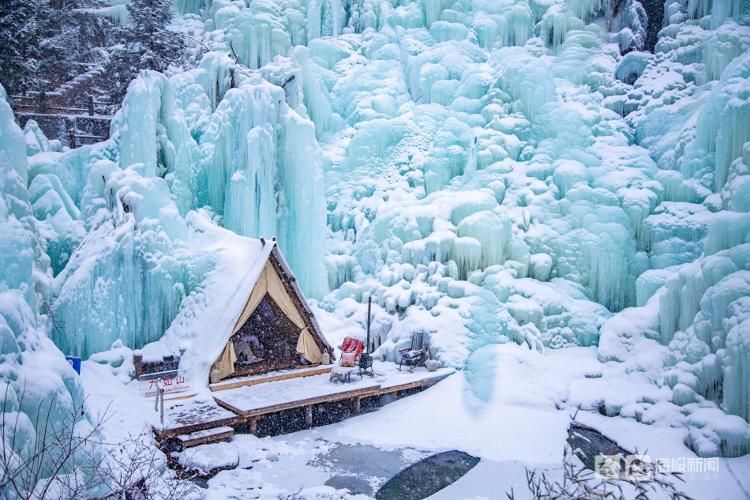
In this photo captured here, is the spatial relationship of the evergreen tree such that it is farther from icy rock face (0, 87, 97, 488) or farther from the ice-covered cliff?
icy rock face (0, 87, 97, 488)

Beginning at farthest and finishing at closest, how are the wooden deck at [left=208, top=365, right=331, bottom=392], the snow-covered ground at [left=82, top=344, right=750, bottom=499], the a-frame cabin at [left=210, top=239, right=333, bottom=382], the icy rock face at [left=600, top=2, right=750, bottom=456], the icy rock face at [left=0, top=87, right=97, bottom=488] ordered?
1. the a-frame cabin at [left=210, top=239, right=333, bottom=382]
2. the wooden deck at [left=208, top=365, right=331, bottom=392]
3. the icy rock face at [left=600, top=2, right=750, bottom=456]
4. the snow-covered ground at [left=82, top=344, right=750, bottom=499]
5. the icy rock face at [left=0, top=87, right=97, bottom=488]

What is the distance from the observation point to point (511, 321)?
1249 cm

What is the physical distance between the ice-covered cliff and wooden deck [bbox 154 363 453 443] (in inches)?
54.2

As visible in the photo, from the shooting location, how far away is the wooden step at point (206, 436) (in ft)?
25.7

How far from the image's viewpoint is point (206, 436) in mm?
8016

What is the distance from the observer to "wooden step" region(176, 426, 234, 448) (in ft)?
25.7

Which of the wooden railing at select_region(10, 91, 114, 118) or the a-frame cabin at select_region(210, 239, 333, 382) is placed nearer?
the a-frame cabin at select_region(210, 239, 333, 382)

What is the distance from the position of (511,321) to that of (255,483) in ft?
24.5

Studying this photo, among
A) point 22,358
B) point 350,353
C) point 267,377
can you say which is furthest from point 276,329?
point 22,358

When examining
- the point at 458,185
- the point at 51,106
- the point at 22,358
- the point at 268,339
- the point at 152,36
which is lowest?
Answer: the point at 268,339

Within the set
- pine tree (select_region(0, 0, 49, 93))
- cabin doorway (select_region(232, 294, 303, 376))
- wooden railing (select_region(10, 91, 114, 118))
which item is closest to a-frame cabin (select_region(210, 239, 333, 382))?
cabin doorway (select_region(232, 294, 303, 376))

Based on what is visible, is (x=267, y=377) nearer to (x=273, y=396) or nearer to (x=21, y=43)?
(x=273, y=396)

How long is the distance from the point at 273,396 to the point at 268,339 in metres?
2.00

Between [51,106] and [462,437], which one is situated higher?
[51,106]
